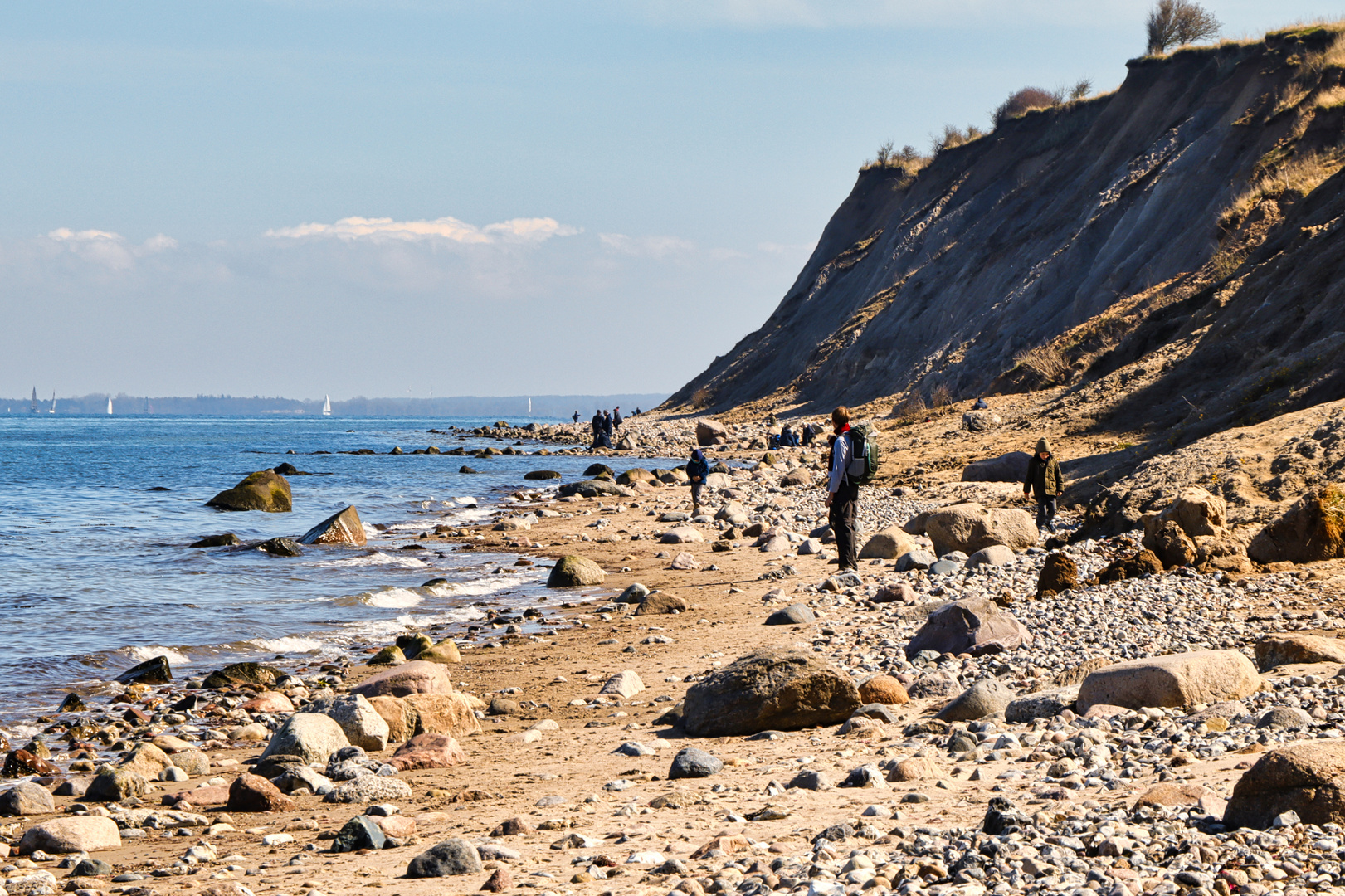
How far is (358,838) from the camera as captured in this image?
5734 millimetres

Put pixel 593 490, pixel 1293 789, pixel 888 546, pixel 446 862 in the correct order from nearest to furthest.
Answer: pixel 1293 789 < pixel 446 862 < pixel 888 546 < pixel 593 490

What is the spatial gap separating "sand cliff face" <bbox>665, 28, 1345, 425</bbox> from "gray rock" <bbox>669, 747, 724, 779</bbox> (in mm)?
13914

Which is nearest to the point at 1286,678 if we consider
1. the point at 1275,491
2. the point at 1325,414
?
the point at 1275,491

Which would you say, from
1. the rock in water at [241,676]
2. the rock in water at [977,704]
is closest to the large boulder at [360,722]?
the rock in water at [241,676]

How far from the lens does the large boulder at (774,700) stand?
773cm

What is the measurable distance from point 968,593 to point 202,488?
1323 inches

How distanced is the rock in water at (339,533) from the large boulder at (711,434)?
99.4 feet

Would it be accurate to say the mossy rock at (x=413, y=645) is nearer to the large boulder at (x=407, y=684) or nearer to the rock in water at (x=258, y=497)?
the large boulder at (x=407, y=684)

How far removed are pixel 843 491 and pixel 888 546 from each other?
2.59 meters

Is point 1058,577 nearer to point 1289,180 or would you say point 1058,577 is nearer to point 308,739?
point 308,739

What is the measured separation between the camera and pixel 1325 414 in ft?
47.6

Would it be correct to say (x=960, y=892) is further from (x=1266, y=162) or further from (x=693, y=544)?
(x=1266, y=162)

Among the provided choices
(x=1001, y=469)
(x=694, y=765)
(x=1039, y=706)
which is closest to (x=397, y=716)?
(x=694, y=765)

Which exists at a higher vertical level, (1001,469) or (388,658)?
(1001,469)
